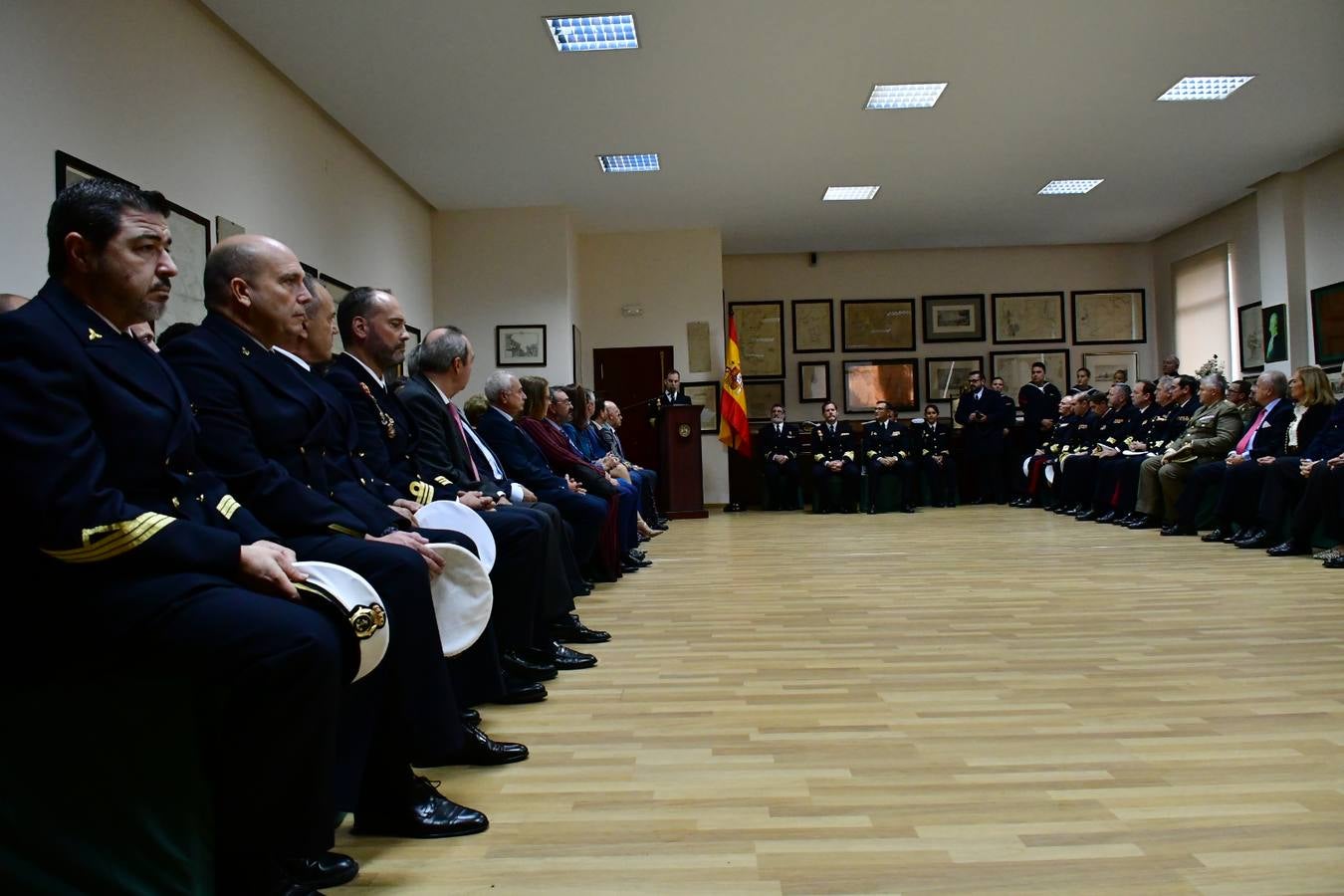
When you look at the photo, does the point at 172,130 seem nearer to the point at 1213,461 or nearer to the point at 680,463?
the point at 680,463

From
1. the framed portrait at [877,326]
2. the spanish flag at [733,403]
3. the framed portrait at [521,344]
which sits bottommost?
the spanish flag at [733,403]

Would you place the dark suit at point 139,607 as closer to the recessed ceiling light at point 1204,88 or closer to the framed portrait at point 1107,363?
the recessed ceiling light at point 1204,88

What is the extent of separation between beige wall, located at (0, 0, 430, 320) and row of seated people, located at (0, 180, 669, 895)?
2.40 meters

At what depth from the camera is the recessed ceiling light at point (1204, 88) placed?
7625mm

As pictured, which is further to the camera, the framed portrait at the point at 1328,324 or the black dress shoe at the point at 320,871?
the framed portrait at the point at 1328,324

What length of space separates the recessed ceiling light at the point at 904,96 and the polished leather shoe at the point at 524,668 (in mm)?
5823

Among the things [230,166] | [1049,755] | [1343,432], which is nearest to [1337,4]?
[1343,432]

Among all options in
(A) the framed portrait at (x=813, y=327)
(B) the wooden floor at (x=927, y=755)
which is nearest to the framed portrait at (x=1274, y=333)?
(A) the framed portrait at (x=813, y=327)

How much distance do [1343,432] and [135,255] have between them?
6924 millimetres

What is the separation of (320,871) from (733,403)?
33.7 ft

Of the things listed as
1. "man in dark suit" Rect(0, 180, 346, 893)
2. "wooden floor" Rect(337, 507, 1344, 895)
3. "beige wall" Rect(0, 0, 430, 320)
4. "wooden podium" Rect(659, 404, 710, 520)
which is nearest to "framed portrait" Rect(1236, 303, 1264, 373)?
"wooden podium" Rect(659, 404, 710, 520)

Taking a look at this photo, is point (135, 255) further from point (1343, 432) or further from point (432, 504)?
point (1343, 432)

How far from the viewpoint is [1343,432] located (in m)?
6.19

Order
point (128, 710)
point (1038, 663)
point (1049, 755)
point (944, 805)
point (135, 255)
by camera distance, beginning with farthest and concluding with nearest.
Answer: point (1038, 663), point (1049, 755), point (944, 805), point (135, 255), point (128, 710)
